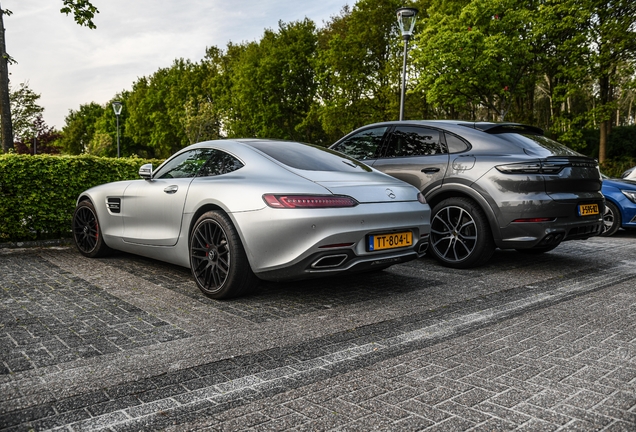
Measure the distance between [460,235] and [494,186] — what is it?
717mm

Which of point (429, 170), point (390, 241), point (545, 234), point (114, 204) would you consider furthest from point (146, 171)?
point (545, 234)

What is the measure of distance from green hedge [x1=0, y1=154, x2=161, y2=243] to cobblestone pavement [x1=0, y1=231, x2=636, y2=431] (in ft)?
8.76

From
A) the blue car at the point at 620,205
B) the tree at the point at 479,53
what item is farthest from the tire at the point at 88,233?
the tree at the point at 479,53

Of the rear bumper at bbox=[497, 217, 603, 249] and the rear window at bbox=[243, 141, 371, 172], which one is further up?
the rear window at bbox=[243, 141, 371, 172]

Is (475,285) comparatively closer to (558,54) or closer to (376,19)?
(558,54)

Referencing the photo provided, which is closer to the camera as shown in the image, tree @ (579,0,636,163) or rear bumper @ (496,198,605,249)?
rear bumper @ (496,198,605,249)

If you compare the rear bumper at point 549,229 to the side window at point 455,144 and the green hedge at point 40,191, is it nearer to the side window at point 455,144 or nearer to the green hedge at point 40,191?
the side window at point 455,144

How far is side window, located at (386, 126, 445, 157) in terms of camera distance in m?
6.49

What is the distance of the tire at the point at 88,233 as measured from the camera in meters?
6.59

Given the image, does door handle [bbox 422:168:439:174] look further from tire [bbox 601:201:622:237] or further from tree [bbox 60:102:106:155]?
tree [bbox 60:102:106:155]

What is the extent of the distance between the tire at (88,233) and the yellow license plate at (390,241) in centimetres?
373

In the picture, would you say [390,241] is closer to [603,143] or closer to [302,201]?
[302,201]

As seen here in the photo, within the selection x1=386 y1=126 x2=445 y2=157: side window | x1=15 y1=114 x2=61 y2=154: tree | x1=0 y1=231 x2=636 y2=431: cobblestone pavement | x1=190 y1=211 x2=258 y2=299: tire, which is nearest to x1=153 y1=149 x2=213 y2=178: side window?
x1=190 y1=211 x2=258 y2=299: tire

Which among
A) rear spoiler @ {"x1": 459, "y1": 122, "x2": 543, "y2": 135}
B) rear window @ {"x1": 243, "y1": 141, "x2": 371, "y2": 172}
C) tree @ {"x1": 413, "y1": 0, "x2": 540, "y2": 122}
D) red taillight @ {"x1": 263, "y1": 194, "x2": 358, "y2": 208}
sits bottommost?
red taillight @ {"x1": 263, "y1": 194, "x2": 358, "y2": 208}
